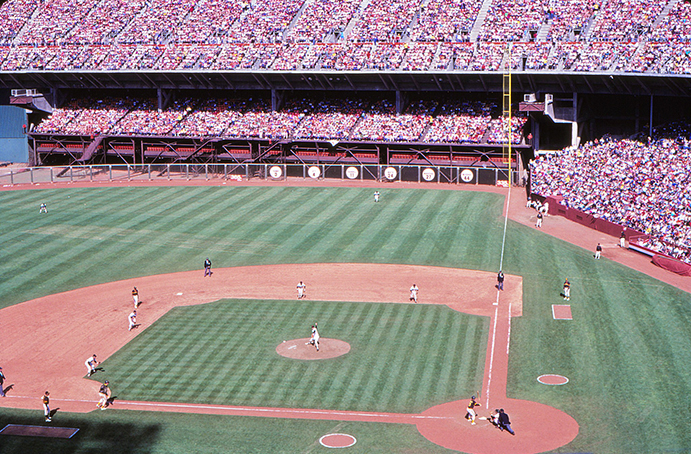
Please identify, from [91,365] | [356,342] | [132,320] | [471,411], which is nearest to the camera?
[471,411]

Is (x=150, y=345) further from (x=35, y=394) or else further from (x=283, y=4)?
(x=283, y=4)

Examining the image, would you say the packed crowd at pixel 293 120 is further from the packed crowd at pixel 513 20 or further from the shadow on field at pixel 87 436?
the shadow on field at pixel 87 436

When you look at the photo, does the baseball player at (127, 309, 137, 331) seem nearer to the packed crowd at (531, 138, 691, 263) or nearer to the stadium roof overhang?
the packed crowd at (531, 138, 691, 263)

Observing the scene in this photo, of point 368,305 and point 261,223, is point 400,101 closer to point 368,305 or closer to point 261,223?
point 261,223

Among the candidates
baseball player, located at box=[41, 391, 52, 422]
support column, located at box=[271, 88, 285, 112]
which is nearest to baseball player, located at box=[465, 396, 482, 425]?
baseball player, located at box=[41, 391, 52, 422]

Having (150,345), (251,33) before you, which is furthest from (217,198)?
(150,345)

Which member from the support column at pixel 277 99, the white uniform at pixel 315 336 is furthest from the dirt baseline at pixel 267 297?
the support column at pixel 277 99

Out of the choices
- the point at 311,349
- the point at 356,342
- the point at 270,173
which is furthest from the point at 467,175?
the point at 311,349
